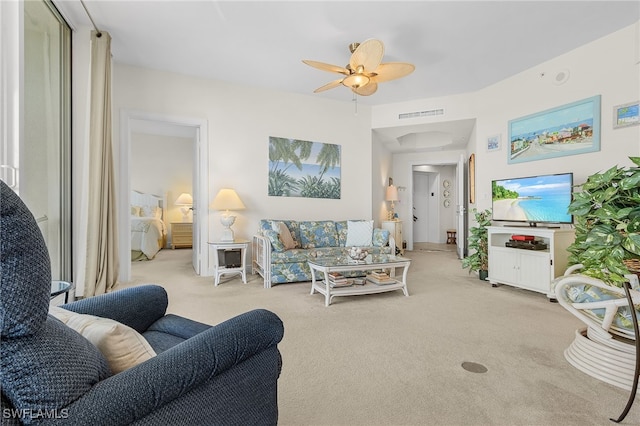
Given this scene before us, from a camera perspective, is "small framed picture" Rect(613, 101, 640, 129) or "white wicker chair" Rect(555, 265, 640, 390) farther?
"small framed picture" Rect(613, 101, 640, 129)

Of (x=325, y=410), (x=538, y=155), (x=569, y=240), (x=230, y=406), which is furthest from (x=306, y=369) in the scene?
(x=538, y=155)

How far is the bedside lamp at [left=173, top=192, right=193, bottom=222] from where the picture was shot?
773cm

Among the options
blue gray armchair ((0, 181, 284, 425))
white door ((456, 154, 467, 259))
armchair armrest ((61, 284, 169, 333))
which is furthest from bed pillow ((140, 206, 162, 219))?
blue gray armchair ((0, 181, 284, 425))

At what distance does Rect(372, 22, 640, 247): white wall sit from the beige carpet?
1.66m

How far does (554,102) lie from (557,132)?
1.26ft

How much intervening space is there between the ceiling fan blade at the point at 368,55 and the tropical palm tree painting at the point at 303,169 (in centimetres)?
217

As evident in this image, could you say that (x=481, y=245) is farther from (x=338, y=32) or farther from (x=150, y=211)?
(x=150, y=211)

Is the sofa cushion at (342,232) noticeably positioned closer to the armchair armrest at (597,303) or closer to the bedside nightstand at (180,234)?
the armchair armrest at (597,303)

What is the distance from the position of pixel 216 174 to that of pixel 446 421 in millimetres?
4132

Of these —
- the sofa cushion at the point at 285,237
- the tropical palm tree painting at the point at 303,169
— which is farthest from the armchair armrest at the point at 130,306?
the tropical palm tree painting at the point at 303,169

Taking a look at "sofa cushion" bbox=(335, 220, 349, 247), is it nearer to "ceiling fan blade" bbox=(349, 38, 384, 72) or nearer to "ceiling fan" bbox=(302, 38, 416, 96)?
"ceiling fan" bbox=(302, 38, 416, 96)

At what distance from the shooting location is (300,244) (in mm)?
4629

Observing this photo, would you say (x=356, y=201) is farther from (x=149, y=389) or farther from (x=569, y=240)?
(x=149, y=389)

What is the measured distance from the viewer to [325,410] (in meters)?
1.53
